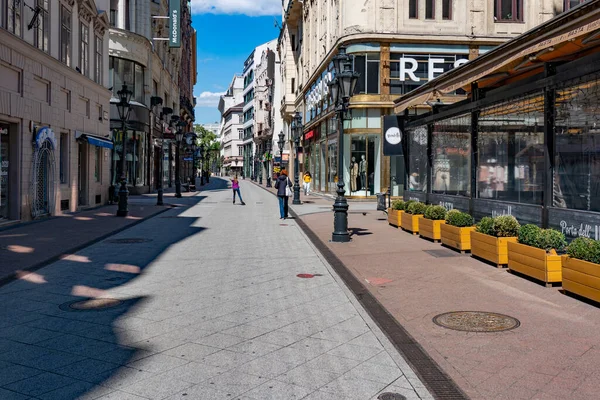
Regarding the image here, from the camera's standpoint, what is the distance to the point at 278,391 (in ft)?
15.5

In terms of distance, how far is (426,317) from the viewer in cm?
710

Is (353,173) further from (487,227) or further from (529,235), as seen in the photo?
(529,235)

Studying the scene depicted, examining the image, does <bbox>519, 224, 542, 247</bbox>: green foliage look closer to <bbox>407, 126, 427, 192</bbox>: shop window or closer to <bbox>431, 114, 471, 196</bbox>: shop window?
<bbox>431, 114, 471, 196</bbox>: shop window

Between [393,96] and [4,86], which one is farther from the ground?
[393,96]

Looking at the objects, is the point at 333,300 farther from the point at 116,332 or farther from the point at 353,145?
the point at 353,145

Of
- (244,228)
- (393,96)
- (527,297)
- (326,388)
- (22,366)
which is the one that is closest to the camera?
(326,388)

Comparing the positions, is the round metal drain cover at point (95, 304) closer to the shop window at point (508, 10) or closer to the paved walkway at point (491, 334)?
the paved walkway at point (491, 334)

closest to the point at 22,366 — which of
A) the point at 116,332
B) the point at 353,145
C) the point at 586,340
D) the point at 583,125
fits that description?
the point at 116,332

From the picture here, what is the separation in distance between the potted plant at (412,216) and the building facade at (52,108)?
1199cm

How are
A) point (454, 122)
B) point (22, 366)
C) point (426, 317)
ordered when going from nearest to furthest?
point (22, 366) → point (426, 317) → point (454, 122)

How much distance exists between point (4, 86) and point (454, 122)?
1298cm

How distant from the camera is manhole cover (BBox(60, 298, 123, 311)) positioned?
25.2ft

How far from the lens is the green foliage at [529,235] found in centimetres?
943

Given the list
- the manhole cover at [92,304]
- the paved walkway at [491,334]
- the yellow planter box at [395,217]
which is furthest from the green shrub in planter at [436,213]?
the manhole cover at [92,304]
